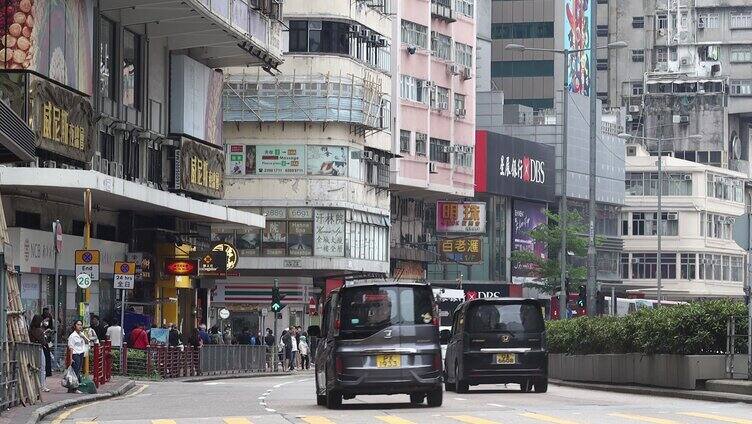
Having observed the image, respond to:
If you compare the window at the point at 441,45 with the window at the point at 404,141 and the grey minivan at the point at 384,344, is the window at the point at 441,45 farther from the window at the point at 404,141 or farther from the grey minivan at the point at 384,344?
the grey minivan at the point at 384,344

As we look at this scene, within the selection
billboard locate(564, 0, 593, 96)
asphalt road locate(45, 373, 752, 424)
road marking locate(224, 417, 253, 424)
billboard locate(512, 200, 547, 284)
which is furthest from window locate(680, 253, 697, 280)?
road marking locate(224, 417, 253, 424)

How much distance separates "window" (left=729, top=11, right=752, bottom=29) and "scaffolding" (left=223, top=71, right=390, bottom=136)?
8043 cm

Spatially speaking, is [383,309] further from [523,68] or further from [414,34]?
[523,68]

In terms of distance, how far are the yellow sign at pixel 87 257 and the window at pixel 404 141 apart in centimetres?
5313

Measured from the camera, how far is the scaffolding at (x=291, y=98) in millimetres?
78812

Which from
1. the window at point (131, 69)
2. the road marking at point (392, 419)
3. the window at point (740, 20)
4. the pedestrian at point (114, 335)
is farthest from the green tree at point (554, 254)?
the road marking at point (392, 419)

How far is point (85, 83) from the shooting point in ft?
161

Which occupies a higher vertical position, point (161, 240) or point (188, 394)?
point (161, 240)

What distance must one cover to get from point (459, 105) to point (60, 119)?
178 feet

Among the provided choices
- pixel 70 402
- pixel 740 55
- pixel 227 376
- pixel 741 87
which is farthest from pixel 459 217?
pixel 70 402

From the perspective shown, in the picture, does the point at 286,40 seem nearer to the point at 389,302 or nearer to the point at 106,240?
the point at 106,240

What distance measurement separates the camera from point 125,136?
54.1 m

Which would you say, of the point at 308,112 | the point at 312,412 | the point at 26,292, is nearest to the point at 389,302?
the point at 312,412

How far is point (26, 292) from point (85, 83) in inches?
221
